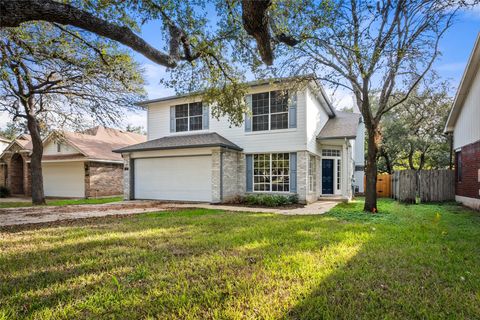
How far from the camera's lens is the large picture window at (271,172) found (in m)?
13.9

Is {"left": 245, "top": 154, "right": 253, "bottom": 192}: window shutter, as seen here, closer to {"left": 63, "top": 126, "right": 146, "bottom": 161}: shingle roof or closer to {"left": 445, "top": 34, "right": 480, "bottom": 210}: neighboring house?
{"left": 63, "top": 126, "right": 146, "bottom": 161}: shingle roof

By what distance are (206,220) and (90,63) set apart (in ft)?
24.7

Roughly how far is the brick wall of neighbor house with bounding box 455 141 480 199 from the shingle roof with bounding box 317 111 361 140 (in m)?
4.67

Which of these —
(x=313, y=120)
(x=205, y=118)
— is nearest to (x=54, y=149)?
(x=205, y=118)

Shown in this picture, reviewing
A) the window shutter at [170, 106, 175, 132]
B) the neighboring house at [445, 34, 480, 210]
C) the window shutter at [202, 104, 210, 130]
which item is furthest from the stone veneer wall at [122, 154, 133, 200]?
the neighboring house at [445, 34, 480, 210]

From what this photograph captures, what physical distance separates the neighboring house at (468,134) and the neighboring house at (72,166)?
19.4 meters

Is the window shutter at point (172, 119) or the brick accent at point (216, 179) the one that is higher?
the window shutter at point (172, 119)

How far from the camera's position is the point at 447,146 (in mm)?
22719

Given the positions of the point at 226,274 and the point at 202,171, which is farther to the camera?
the point at 202,171

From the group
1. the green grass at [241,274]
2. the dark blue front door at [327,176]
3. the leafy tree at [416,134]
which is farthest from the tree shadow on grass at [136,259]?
the leafy tree at [416,134]

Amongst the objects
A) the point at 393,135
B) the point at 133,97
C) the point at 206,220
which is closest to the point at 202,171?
the point at 133,97

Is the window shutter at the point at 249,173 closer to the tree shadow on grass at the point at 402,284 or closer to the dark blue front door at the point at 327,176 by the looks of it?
the dark blue front door at the point at 327,176

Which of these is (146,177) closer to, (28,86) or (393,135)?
(28,86)

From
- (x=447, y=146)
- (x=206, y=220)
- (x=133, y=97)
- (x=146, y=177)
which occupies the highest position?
(x=133, y=97)
